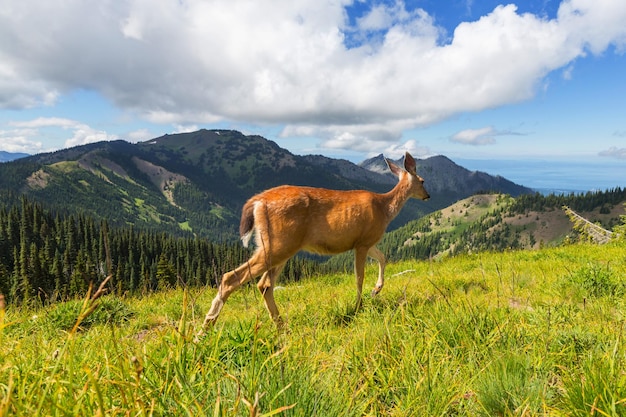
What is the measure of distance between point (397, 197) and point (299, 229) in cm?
407

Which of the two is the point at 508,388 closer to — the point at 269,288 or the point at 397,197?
the point at 269,288

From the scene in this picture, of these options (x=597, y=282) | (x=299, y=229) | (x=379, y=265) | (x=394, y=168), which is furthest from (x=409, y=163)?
(x=597, y=282)

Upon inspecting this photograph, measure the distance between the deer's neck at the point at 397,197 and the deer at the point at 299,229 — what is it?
2.48 ft

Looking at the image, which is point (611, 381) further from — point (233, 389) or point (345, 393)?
point (233, 389)

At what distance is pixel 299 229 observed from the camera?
22.9 ft

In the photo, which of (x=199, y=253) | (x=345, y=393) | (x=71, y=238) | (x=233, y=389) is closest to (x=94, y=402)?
(x=233, y=389)

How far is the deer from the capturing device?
21.1 ft

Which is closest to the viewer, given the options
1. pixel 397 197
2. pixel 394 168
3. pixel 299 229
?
pixel 299 229

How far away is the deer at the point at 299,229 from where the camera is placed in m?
6.42

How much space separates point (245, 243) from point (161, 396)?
15.2 ft

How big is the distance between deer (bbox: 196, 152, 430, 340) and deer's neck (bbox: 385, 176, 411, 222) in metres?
0.76

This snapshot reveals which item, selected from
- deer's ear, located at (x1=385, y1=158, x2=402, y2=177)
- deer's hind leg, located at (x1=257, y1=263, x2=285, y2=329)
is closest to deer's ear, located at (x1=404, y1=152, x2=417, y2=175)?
deer's ear, located at (x1=385, y1=158, x2=402, y2=177)

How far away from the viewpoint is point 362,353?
12.3 feet

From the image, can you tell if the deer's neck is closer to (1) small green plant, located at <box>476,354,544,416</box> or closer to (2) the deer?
(2) the deer
